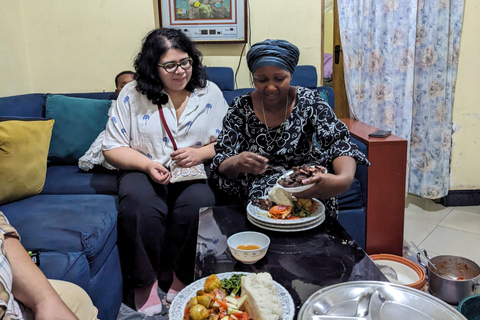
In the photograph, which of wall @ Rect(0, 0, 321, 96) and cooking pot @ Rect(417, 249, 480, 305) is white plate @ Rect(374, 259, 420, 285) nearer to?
cooking pot @ Rect(417, 249, 480, 305)

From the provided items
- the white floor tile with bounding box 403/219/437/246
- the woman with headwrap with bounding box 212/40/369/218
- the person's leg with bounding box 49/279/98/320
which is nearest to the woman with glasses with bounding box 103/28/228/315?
the woman with headwrap with bounding box 212/40/369/218

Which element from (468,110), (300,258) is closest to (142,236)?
(300,258)

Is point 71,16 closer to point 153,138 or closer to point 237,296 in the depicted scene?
point 153,138

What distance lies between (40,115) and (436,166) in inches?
107

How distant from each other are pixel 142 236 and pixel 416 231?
1748 millimetres

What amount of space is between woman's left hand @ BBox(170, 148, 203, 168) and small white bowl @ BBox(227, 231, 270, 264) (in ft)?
2.34

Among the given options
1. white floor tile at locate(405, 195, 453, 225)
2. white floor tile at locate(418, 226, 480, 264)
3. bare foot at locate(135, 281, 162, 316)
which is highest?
bare foot at locate(135, 281, 162, 316)

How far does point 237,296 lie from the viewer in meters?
0.82

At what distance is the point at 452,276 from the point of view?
1.56m

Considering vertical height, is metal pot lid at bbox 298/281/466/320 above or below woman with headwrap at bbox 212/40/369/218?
below

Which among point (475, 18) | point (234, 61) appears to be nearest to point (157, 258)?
point (234, 61)

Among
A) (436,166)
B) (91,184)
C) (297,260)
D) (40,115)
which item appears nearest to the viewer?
(297,260)

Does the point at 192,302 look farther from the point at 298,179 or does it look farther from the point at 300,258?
the point at 298,179

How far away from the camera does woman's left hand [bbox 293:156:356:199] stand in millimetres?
1257
